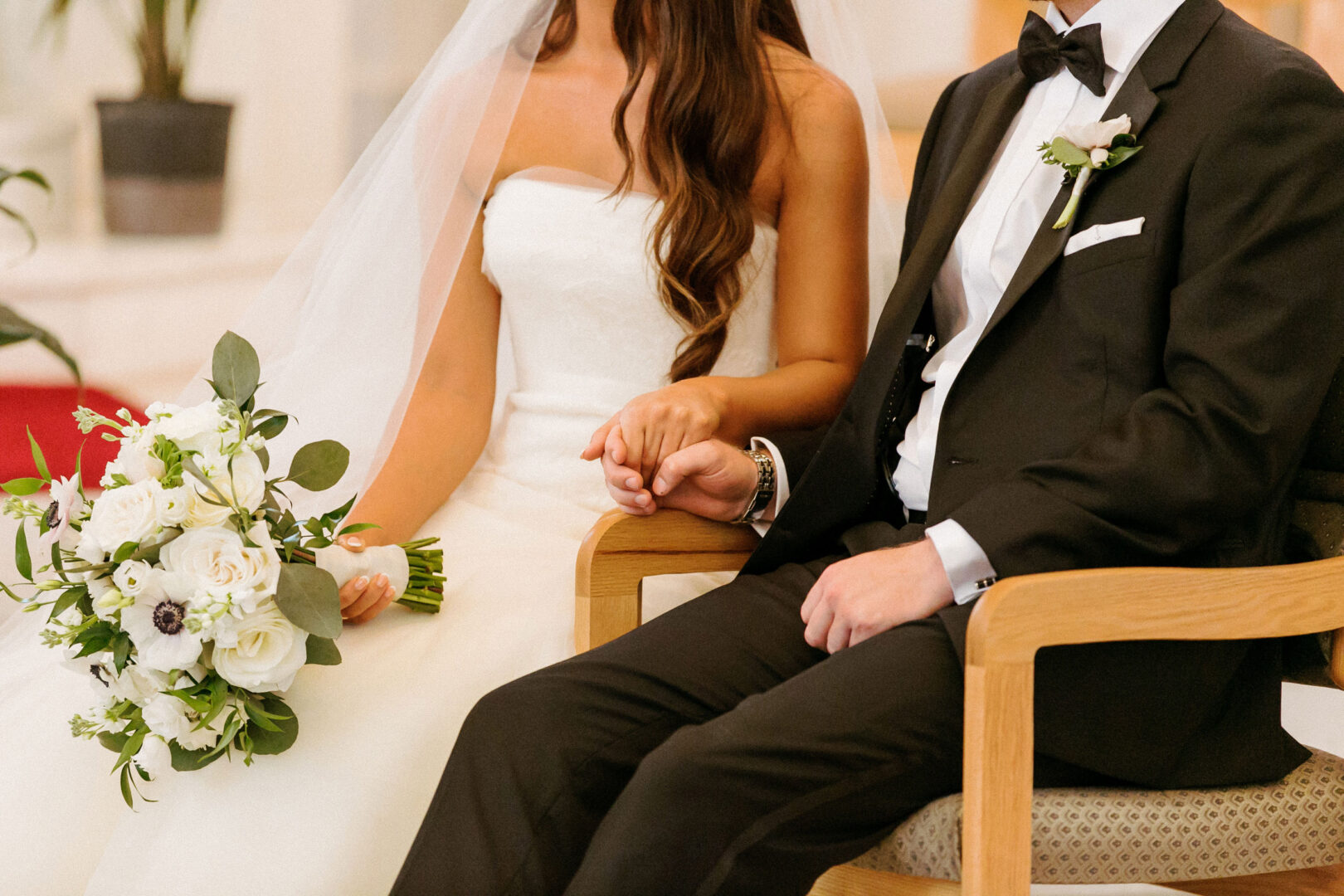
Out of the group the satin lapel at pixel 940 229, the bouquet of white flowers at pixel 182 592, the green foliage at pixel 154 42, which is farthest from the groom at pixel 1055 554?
the green foliage at pixel 154 42

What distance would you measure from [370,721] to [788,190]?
38.0 inches

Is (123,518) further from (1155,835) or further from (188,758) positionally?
(1155,835)

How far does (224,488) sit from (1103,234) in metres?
0.93

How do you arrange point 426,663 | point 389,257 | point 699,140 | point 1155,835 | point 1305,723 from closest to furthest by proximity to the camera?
point 1155,835 → point 426,663 → point 389,257 → point 699,140 → point 1305,723

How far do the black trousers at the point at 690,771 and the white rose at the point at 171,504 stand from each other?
352mm

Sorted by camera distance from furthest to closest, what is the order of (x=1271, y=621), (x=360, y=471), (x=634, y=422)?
(x=360, y=471), (x=634, y=422), (x=1271, y=621)

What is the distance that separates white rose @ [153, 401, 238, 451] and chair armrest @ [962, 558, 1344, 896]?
0.75 metres

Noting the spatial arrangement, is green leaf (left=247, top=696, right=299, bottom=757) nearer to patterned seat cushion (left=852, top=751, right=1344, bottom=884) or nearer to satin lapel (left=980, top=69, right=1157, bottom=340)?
patterned seat cushion (left=852, top=751, right=1344, bottom=884)

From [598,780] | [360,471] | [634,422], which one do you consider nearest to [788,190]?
[634,422]

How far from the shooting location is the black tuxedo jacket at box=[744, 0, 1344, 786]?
1.14 m

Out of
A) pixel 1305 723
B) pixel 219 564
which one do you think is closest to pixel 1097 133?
pixel 219 564

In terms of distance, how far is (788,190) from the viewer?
5.89 ft

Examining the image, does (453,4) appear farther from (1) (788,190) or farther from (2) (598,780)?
(2) (598,780)

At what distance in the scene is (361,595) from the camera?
142cm
